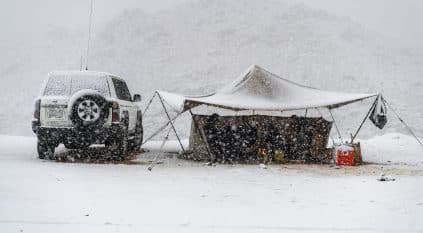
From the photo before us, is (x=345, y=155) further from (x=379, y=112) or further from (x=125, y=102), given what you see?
(x=125, y=102)

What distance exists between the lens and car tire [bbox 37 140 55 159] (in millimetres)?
11828

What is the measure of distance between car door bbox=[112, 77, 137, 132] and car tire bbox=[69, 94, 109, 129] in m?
0.98

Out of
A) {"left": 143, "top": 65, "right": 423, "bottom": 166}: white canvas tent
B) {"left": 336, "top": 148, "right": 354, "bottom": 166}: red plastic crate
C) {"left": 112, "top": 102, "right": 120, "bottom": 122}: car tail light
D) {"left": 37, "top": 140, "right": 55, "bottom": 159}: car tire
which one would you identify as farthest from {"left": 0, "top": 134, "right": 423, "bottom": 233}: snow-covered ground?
{"left": 143, "top": 65, "right": 423, "bottom": 166}: white canvas tent

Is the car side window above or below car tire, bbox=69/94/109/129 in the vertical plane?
above

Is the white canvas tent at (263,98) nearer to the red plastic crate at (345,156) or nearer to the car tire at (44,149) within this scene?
the red plastic crate at (345,156)

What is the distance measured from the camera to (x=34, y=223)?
213 inches

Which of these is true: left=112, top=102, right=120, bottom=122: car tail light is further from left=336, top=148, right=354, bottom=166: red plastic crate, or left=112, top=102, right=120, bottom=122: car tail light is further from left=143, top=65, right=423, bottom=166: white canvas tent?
left=336, top=148, right=354, bottom=166: red plastic crate

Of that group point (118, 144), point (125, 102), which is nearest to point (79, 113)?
point (118, 144)

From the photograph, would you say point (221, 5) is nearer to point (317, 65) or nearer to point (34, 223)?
point (317, 65)

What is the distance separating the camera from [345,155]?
41.2 ft

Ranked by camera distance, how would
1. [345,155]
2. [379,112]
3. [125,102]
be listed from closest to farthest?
1. [345,155]
2. [125,102]
3. [379,112]

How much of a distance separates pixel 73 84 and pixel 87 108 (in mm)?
1015

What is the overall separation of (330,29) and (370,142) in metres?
30.4

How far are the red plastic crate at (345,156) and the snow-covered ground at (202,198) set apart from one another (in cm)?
68
